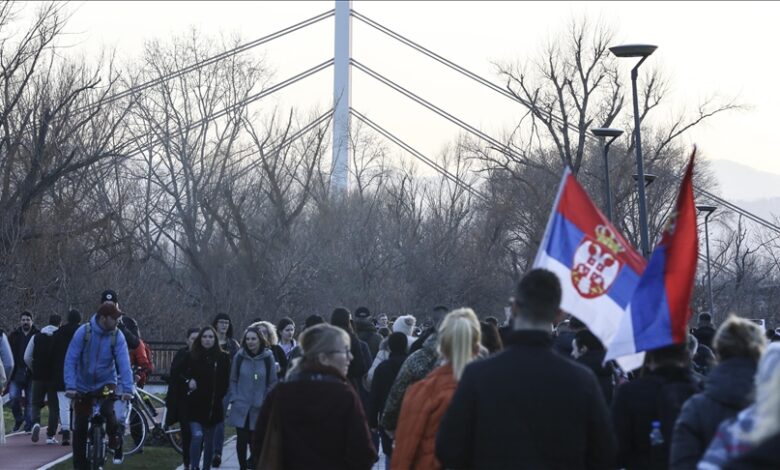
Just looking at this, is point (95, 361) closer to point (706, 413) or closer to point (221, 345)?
point (221, 345)

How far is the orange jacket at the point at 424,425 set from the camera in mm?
8117

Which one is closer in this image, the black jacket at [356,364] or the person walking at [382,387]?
the person walking at [382,387]

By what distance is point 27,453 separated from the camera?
1850 cm

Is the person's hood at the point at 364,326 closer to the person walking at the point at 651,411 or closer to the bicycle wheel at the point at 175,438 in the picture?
the bicycle wheel at the point at 175,438

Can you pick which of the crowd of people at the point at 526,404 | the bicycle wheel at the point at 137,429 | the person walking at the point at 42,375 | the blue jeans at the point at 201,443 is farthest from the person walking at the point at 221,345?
the crowd of people at the point at 526,404

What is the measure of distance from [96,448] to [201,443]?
39.9 inches

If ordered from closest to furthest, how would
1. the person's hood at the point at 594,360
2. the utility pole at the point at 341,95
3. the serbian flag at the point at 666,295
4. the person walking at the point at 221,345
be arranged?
the serbian flag at the point at 666,295 < the person's hood at the point at 594,360 < the person walking at the point at 221,345 < the utility pole at the point at 341,95

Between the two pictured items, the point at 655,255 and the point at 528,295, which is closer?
the point at 528,295

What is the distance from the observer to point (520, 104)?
56031 mm

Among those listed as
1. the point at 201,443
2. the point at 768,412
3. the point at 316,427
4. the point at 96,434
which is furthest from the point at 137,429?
the point at 768,412

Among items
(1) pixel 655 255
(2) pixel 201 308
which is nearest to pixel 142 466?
(1) pixel 655 255

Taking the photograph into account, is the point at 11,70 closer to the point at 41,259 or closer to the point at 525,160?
the point at 41,259

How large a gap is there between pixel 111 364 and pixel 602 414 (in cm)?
896

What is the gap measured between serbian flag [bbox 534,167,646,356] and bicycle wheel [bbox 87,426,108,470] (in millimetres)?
7765
